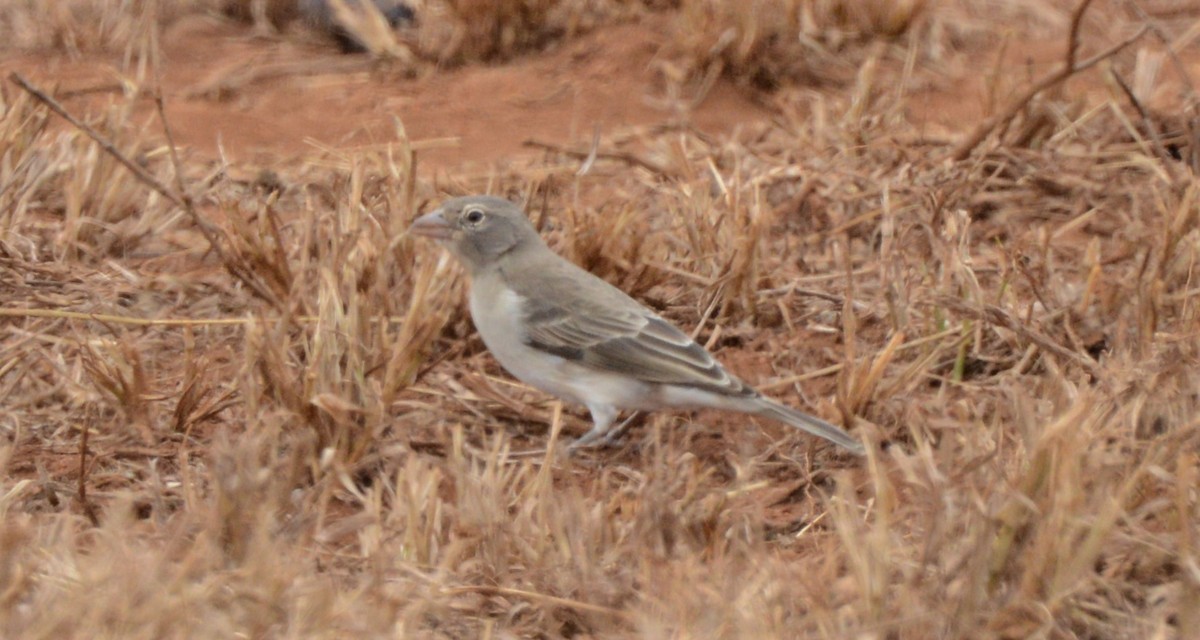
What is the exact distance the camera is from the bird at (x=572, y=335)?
5141 millimetres

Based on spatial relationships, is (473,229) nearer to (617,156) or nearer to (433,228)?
(433,228)

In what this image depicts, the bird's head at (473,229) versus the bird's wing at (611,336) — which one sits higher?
the bird's head at (473,229)

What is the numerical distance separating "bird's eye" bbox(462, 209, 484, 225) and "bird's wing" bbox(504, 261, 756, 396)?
0.26 m

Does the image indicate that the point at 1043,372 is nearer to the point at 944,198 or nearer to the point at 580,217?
the point at 944,198

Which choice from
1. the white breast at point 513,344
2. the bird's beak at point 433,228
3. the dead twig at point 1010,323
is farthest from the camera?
the bird's beak at point 433,228

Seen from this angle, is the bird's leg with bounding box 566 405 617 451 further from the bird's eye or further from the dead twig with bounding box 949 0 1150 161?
the dead twig with bounding box 949 0 1150 161

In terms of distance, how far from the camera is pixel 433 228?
18.1 ft

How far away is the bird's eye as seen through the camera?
5.52 m

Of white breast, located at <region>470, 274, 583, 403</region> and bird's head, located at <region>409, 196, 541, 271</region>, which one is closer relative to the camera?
white breast, located at <region>470, 274, 583, 403</region>

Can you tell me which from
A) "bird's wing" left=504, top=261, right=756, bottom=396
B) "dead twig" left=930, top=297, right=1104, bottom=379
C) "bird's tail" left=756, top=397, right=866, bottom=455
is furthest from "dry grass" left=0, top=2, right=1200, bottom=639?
"bird's wing" left=504, top=261, right=756, bottom=396

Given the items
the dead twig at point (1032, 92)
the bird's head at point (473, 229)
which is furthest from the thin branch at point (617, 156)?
the bird's head at point (473, 229)

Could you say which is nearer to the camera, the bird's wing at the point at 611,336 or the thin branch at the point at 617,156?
the bird's wing at the point at 611,336

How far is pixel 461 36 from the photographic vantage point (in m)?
8.88

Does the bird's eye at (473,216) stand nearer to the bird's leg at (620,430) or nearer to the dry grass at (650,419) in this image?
the dry grass at (650,419)
